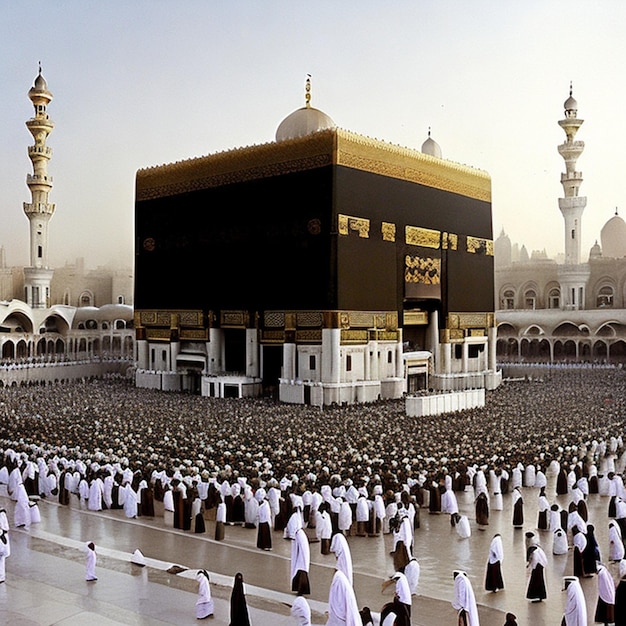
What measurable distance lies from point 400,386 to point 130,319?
78.9 feet

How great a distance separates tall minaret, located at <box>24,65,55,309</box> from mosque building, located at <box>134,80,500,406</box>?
10.9 m

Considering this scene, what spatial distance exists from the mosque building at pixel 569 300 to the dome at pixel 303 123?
17.9 meters

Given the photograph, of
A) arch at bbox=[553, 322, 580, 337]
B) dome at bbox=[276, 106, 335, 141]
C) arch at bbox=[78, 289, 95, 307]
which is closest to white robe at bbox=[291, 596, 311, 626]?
dome at bbox=[276, 106, 335, 141]

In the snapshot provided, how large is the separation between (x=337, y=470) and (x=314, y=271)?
14348 millimetres

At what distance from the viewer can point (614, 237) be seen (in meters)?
57.4

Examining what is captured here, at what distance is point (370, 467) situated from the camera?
1429cm

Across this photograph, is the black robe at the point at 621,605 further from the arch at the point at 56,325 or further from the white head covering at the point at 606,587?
the arch at the point at 56,325

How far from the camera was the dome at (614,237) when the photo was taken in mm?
56906

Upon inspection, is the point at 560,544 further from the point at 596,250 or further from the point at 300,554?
the point at 596,250

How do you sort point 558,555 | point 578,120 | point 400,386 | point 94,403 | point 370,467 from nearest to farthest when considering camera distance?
point 558,555
point 370,467
point 94,403
point 400,386
point 578,120

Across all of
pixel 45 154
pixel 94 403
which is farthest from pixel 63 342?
pixel 94 403

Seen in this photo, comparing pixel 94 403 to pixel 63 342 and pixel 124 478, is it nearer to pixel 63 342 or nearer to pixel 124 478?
pixel 124 478

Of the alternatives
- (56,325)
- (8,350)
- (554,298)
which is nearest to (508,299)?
(554,298)

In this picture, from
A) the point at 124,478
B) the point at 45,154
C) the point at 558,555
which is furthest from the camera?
the point at 45,154
